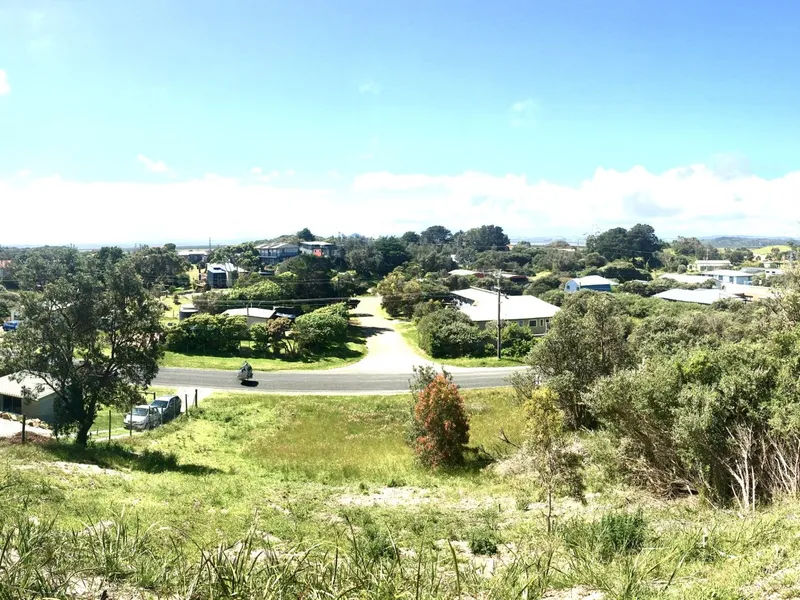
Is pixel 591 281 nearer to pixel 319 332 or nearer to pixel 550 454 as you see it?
pixel 319 332

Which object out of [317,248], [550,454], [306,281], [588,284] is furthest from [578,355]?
[317,248]

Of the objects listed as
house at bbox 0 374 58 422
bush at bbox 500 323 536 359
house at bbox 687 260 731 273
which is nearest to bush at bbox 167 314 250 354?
house at bbox 0 374 58 422

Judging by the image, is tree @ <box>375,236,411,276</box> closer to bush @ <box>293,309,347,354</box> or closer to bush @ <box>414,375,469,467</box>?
bush @ <box>293,309,347,354</box>

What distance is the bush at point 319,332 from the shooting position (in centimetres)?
4031

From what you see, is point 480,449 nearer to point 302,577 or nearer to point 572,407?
point 572,407

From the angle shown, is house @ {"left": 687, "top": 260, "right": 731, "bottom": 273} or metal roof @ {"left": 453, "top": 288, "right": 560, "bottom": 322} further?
house @ {"left": 687, "top": 260, "right": 731, "bottom": 273}

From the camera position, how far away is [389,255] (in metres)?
88.0

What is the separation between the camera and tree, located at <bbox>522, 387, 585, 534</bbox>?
44.6ft

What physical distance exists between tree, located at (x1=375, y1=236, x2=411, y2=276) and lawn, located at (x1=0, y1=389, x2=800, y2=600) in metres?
58.4

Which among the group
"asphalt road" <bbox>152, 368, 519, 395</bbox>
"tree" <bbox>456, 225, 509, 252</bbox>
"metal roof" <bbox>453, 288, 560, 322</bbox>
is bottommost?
"asphalt road" <bbox>152, 368, 519, 395</bbox>

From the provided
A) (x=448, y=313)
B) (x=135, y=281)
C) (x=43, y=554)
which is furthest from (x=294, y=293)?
(x=43, y=554)


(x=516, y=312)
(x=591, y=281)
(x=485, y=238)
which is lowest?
(x=516, y=312)

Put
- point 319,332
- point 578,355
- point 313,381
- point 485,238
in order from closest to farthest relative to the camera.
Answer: point 578,355
point 313,381
point 319,332
point 485,238

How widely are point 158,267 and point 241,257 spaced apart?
1896 cm
